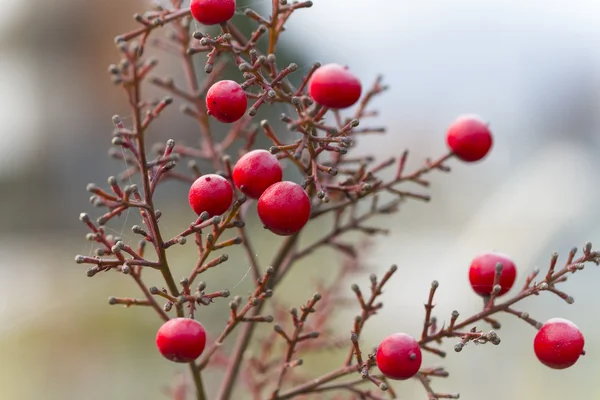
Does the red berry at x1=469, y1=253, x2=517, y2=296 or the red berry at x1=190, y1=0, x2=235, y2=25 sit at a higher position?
the red berry at x1=190, y1=0, x2=235, y2=25

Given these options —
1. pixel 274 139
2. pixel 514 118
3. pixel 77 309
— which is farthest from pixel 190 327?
pixel 514 118

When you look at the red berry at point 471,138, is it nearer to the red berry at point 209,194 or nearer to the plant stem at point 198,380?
the red berry at point 209,194

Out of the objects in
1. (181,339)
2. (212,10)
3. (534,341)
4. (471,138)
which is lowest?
(534,341)

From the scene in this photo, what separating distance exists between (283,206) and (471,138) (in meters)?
0.52

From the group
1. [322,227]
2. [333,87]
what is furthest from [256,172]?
[322,227]

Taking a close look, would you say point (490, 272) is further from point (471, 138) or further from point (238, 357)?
point (238, 357)

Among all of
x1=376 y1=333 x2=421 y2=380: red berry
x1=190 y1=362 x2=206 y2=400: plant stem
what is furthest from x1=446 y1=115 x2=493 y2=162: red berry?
x1=190 y1=362 x2=206 y2=400: plant stem

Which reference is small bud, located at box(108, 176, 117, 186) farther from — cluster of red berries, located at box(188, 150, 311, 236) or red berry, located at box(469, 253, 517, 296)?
red berry, located at box(469, 253, 517, 296)

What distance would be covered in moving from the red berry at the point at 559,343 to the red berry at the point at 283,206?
445 mm

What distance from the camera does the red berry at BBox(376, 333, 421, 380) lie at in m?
0.84

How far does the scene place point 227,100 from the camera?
82cm

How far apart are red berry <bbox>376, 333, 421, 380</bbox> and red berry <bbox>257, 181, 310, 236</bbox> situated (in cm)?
23

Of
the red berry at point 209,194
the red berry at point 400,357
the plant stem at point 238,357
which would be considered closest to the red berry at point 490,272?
the red berry at point 400,357

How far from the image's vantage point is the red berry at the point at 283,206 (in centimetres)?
79
